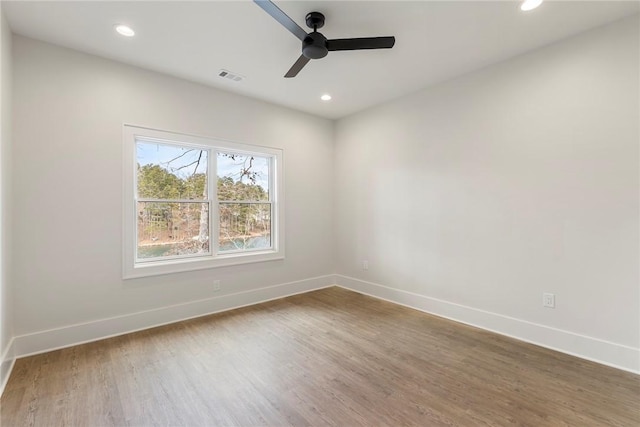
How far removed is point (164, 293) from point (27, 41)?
108 inches

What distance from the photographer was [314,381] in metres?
2.24

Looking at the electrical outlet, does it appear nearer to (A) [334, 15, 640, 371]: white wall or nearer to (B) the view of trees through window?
(A) [334, 15, 640, 371]: white wall

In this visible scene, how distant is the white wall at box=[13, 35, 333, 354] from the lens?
8.74ft

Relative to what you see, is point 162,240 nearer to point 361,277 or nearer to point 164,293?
point 164,293

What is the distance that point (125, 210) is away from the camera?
3.14 metres

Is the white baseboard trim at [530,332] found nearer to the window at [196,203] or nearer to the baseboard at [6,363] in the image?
the window at [196,203]

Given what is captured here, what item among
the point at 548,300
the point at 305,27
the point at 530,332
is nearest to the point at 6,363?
the point at 305,27

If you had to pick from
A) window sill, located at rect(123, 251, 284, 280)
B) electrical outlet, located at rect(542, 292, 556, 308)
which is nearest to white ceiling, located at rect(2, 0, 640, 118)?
window sill, located at rect(123, 251, 284, 280)

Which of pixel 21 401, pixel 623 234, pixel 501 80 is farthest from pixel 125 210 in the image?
pixel 623 234

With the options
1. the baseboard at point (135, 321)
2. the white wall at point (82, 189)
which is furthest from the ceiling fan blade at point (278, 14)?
the baseboard at point (135, 321)

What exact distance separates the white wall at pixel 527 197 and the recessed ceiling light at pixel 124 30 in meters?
3.15

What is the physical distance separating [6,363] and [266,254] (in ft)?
8.74

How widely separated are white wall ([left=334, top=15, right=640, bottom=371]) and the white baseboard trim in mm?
10

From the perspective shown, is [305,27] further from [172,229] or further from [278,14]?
[172,229]
